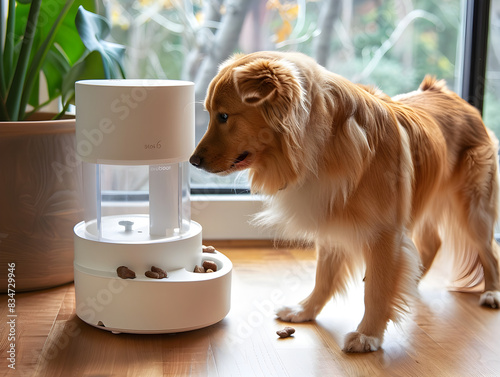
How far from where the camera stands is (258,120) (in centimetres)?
158

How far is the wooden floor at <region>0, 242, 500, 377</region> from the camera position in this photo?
1.63 m

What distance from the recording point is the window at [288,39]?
2.69m

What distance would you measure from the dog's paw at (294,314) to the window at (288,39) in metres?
0.79

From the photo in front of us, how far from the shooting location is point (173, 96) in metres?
1.73

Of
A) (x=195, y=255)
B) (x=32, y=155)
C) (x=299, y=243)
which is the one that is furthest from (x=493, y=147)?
(x=32, y=155)

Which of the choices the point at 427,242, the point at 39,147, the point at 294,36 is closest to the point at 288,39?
the point at 294,36

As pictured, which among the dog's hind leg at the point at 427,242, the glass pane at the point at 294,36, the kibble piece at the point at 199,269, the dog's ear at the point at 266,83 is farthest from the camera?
the glass pane at the point at 294,36

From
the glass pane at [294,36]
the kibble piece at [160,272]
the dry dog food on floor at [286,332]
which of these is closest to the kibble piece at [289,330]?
the dry dog food on floor at [286,332]

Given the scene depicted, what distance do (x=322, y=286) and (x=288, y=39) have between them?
1237mm

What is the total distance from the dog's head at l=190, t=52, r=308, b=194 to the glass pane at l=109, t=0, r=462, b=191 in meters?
1.00

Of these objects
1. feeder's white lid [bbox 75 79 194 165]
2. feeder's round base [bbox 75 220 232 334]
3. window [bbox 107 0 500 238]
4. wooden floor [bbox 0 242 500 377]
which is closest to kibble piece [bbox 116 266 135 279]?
feeder's round base [bbox 75 220 232 334]

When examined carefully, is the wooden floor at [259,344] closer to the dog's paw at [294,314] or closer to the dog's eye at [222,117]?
the dog's paw at [294,314]

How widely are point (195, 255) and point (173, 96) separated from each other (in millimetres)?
487

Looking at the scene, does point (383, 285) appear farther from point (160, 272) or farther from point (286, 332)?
point (160, 272)
